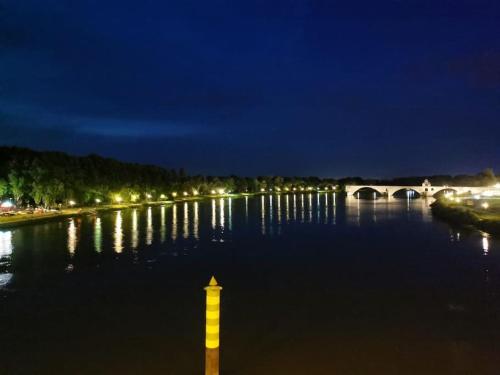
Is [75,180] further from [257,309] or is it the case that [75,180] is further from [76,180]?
[257,309]

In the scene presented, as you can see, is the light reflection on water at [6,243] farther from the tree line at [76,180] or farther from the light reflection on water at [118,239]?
the tree line at [76,180]

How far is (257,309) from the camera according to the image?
15.5 metres

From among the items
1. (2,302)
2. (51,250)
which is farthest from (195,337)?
(51,250)

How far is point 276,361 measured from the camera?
10.5 metres

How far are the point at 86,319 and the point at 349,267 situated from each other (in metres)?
13.9

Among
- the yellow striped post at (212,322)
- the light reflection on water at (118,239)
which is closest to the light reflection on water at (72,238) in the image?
the light reflection on water at (118,239)

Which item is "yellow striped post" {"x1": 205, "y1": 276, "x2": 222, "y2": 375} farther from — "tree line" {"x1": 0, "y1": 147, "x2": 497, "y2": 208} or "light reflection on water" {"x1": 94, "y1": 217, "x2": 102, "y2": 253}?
"tree line" {"x1": 0, "y1": 147, "x2": 497, "y2": 208}

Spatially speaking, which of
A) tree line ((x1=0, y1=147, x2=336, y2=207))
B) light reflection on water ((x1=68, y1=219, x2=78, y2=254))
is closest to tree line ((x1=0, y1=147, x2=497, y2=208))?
tree line ((x1=0, y1=147, x2=336, y2=207))

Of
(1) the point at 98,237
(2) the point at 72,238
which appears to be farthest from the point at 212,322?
(2) the point at 72,238

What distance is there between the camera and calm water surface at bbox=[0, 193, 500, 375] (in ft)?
35.2

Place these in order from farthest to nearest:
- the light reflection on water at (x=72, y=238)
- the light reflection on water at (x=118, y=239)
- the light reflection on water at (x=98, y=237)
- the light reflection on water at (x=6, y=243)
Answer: the light reflection on water at (x=72, y=238) < the light reflection on water at (x=98, y=237) < the light reflection on water at (x=118, y=239) < the light reflection on water at (x=6, y=243)

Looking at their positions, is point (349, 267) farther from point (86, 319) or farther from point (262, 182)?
point (262, 182)

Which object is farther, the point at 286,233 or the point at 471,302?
the point at 286,233

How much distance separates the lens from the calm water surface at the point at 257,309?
35.2 feet
